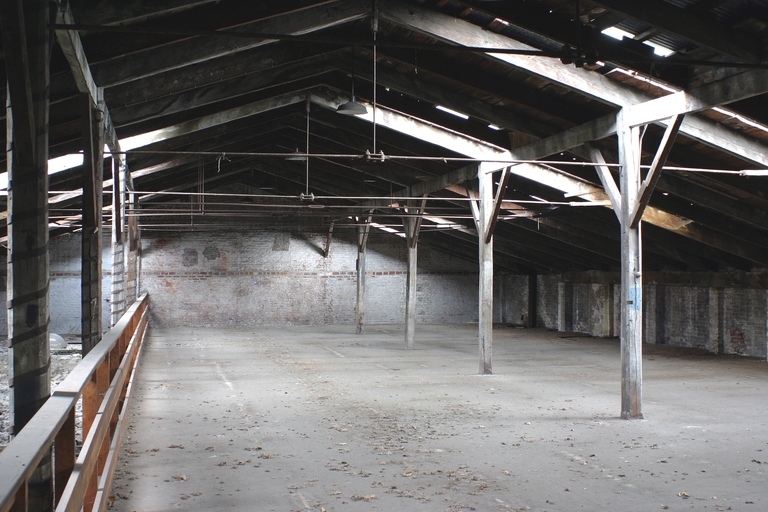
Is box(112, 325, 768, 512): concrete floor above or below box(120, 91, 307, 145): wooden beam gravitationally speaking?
below

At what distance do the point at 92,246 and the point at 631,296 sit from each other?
17.6ft

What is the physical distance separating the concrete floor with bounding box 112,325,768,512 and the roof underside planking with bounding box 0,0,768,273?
2.77 metres

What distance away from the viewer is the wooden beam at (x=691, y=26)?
569 centimetres

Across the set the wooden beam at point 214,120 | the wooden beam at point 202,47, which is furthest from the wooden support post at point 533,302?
the wooden beam at point 202,47

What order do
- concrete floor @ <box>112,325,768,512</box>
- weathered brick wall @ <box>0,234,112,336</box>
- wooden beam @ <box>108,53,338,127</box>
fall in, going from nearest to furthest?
concrete floor @ <box>112,325,768,512</box>
wooden beam @ <box>108,53,338,127</box>
weathered brick wall @ <box>0,234,112,336</box>

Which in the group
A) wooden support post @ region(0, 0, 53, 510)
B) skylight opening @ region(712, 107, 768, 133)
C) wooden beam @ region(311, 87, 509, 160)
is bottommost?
wooden support post @ region(0, 0, 53, 510)

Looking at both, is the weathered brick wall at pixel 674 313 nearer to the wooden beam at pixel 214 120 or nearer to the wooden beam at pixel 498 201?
the wooden beam at pixel 498 201

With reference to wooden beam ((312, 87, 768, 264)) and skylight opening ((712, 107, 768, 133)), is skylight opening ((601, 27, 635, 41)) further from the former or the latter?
wooden beam ((312, 87, 768, 264))

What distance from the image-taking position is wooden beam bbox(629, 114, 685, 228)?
6.74 metres

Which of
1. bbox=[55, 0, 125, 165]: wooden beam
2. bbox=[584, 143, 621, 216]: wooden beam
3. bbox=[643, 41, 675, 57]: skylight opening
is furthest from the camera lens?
bbox=[584, 143, 621, 216]: wooden beam

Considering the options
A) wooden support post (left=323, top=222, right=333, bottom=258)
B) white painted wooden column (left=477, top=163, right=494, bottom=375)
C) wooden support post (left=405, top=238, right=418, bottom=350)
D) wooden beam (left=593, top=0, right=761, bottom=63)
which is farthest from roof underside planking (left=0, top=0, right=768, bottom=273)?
wooden support post (left=323, top=222, right=333, bottom=258)

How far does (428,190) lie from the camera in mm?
13398

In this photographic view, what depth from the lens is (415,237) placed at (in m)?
14.2

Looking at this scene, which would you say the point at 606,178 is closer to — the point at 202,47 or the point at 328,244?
the point at 202,47
